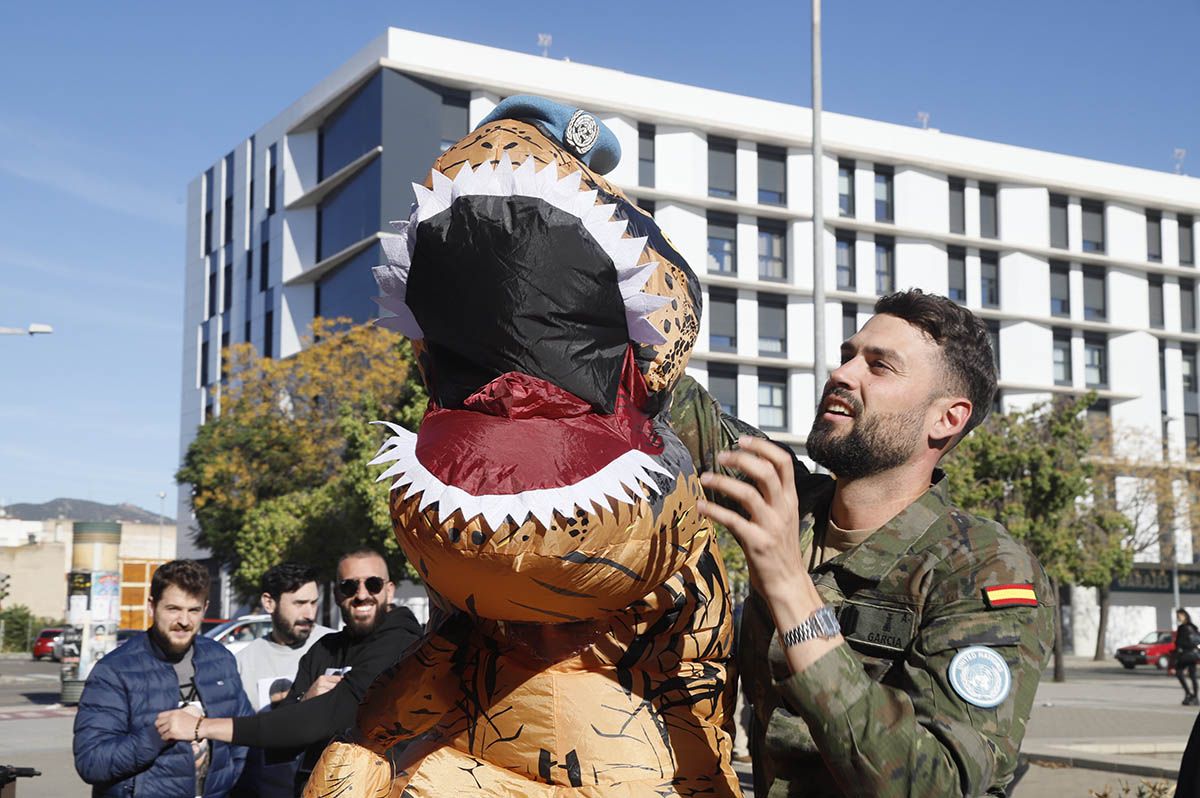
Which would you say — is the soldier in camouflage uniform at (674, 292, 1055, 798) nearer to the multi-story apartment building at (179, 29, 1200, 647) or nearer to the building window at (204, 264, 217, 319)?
the multi-story apartment building at (179, 29, 1200, 647)

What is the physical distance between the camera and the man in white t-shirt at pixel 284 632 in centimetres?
609

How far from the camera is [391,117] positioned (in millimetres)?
35281

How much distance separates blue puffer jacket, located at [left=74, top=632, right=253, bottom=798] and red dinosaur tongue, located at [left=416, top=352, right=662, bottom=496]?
2824 millimetres

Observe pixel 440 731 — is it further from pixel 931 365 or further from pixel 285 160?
pixel 285 160

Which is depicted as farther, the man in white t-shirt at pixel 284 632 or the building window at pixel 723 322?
the building window at pixel 723 322

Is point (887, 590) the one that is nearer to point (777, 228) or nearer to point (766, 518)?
point (766, 518)

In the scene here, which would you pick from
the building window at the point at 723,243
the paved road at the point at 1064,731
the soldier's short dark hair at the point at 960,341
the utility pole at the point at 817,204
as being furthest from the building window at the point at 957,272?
the soldier's short dark hair at the point at 960,341

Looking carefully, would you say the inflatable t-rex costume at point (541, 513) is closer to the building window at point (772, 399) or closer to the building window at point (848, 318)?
the building window at point (772, 399)

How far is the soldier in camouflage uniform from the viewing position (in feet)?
6.35

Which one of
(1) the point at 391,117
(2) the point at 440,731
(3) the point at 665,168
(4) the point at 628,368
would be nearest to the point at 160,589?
(2) the point at 440,731

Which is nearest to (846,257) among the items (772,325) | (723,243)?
(772,325)

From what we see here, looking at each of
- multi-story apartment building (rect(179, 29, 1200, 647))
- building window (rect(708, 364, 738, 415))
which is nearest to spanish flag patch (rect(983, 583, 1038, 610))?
multi-story apartment building (rect(179, 29, 1200, 647))

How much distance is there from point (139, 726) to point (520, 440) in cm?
309

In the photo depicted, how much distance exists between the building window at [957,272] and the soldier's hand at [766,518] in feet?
144
